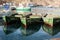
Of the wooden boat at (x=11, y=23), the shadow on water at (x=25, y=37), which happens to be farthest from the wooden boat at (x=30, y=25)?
the wooden boat at (x=11, y=23)

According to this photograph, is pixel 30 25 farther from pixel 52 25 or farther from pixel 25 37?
pixel 25 37

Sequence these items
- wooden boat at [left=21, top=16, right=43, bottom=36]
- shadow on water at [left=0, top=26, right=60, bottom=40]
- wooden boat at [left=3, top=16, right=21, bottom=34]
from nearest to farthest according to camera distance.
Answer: shadow on water at [left=0, top=26, right=60, bottom=40], wooden boat at [left=21, top=16, right=43, bottom=36], wooden boat at [left=3, top=16, right=21, bottom=34]

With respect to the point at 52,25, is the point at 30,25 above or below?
below

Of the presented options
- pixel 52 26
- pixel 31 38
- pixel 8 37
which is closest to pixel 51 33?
pixel 52 26

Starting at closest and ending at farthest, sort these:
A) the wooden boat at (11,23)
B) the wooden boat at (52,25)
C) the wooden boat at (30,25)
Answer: the wooden boat at (52,25), the wooden boat at (30,25), the wooden boat at (11,23)

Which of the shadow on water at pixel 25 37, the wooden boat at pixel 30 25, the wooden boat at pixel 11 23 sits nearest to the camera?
the shadow on water at pixel 25 37

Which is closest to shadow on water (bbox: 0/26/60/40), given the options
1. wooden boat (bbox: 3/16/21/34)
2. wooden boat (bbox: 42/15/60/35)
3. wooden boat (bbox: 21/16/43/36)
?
wooden boat (bbox: 21/16/43/36)

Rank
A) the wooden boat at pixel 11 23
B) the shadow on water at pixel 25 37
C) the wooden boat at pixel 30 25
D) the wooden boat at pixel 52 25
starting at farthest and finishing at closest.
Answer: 1. the wooden boat at pixel 11 23
2. the wooden boat at pixel 30 25
3. the wooden boat at pixel 52 25
4. the shadow on water at pixel 25 37

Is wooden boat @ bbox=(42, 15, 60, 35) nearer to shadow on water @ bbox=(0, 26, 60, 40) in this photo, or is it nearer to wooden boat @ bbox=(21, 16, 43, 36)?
shadow on water @ bbox=(0, 26, 60, 40)

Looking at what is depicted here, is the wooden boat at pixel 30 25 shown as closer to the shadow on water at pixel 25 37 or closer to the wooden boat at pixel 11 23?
the shadow on water at pixel 25 37

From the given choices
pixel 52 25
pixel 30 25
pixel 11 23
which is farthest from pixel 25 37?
pixel 11 23

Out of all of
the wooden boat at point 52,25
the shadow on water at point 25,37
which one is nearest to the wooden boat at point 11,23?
the shadow on water at point 25,37

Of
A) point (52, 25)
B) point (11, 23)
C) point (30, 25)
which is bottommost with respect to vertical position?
point (11, 23)

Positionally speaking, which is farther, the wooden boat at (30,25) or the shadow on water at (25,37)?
the wooden boat at (30,25)
